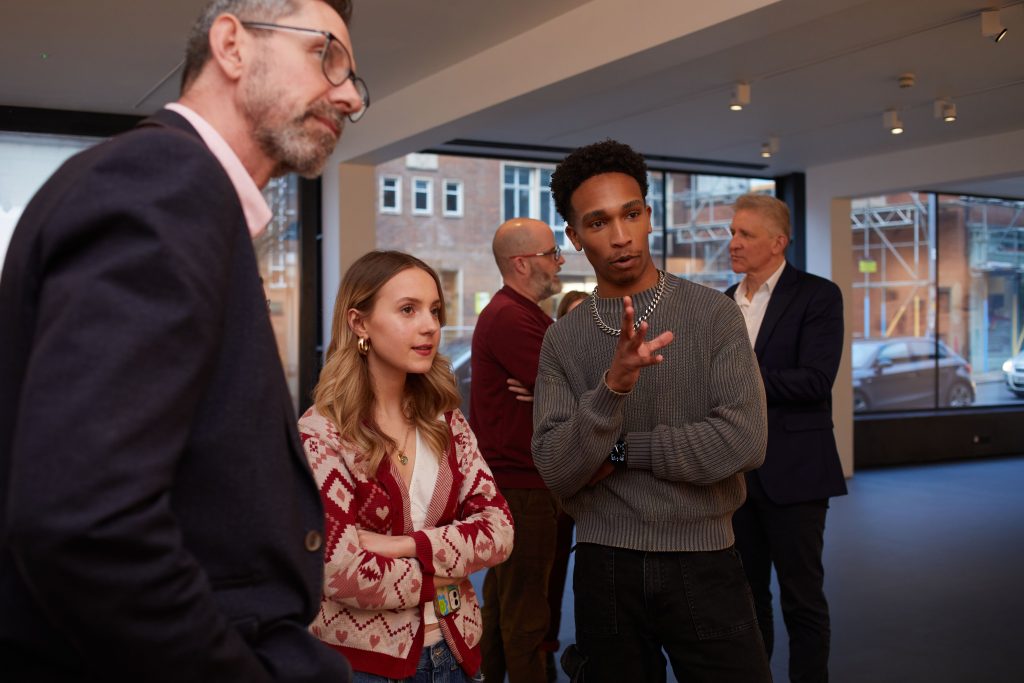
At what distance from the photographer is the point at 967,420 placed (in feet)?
34.0

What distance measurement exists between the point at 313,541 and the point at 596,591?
102 centimetres

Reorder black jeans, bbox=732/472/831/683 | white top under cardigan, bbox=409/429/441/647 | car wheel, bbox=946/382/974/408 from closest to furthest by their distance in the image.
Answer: white top under cardigan, bbox=409/429/441/647 → black jeans, bbox=732/472/831/683 → car wheel, bbox=946/382/974/408

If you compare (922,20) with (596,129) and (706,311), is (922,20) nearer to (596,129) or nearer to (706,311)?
(596,129)

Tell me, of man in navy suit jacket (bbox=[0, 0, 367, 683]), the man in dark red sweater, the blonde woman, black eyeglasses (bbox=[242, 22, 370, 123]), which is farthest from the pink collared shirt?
the man in dark red sweater

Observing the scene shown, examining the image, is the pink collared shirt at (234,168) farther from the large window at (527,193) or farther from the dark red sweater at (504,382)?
the large window at (527,193)

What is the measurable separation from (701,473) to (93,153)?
4.21 ft

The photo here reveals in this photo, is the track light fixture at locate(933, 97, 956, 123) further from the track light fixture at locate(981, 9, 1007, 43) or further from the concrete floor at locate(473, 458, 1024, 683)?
the concrete floor at locate(473, 458, 1024, 683)

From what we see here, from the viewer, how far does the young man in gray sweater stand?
1846 millimetres

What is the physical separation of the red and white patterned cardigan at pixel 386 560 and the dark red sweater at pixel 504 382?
1.30 metres

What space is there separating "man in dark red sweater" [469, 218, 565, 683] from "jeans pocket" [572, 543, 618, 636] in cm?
120

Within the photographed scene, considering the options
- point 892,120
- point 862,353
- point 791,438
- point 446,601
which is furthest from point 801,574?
point 862,353

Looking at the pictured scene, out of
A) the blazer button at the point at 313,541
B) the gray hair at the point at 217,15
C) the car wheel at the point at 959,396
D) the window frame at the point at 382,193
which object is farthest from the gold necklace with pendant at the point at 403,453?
the car wheel at the point at 959,396

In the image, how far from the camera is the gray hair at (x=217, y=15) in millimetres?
1073

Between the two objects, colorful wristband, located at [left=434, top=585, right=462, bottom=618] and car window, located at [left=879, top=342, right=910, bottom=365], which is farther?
car window, located at [left=879, top=342, right=910, bottom=365]
